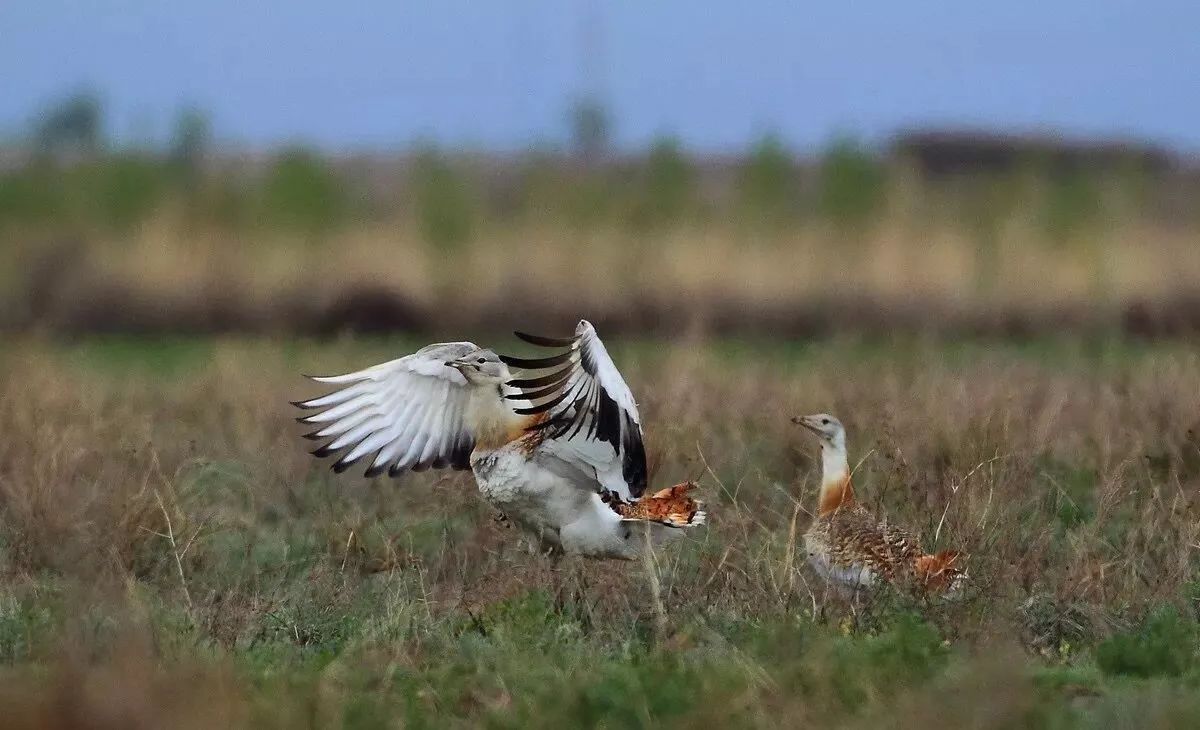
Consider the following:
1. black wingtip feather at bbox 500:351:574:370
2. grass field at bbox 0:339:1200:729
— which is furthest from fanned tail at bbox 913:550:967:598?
black wingtip feather at bbox 500:351:574:370

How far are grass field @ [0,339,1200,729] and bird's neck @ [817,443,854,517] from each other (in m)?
0.28

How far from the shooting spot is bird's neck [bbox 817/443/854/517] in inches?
263

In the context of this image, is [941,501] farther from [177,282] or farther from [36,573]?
[177,282]

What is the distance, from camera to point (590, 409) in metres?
5.84

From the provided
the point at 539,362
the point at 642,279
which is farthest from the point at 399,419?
the point at 642,279

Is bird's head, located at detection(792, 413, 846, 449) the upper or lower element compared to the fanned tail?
upper

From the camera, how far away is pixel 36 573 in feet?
22.8

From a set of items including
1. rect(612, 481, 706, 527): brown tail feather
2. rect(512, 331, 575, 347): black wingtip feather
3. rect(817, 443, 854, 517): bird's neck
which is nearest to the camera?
rect(512, 331, 575, 347): black wingtip feather

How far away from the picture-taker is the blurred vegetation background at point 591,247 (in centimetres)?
1878

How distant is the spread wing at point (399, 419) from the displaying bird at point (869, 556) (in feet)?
4.44

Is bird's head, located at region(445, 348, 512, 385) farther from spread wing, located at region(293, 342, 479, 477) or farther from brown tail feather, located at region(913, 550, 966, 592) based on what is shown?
brown tail feather, located at region(913, 550, 966, 592)

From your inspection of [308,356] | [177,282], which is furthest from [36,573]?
[177,282]

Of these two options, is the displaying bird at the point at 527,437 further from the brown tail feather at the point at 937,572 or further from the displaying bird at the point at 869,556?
the brown tail feather at the point at 937,572

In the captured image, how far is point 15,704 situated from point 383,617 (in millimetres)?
2112
